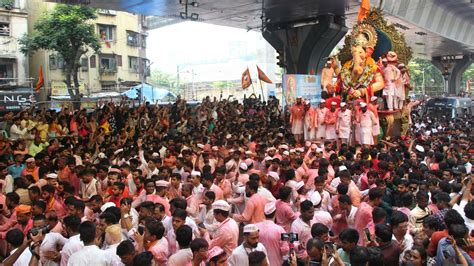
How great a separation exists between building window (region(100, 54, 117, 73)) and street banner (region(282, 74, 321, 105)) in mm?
19687

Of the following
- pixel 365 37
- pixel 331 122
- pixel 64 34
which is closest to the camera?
pixel 331 122

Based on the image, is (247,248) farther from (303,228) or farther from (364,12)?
(364,12)

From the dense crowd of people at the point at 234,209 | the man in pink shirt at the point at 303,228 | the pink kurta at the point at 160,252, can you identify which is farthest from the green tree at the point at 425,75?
the pink kurta at the point at 160,252

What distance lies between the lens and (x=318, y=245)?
422cm

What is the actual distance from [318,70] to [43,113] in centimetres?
1439

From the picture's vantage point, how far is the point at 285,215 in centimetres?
571

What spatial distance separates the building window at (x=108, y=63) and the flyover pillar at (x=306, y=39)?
14214 mm

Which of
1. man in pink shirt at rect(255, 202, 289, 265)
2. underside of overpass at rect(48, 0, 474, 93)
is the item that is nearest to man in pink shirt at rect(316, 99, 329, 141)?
underside of overpass at rect(48, 0, 474, 93)

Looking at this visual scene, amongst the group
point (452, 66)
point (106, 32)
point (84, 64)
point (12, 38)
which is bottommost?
point (84, 64)

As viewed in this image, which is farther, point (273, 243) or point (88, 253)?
point (273, 243)

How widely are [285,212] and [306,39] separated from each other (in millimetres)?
18510

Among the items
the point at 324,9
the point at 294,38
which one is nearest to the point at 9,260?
the point at 324,9

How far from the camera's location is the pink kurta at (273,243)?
4957 mm

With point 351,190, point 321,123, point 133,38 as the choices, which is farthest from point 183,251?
point 133,38
